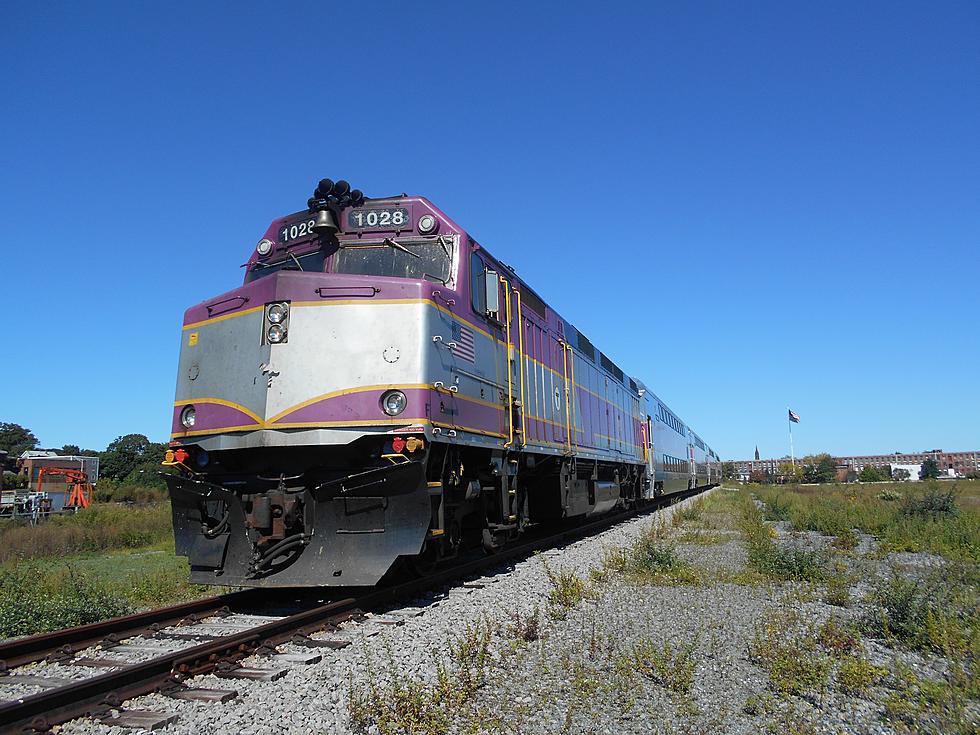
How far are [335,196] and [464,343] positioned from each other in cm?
239

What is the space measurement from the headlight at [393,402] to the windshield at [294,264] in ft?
7.21

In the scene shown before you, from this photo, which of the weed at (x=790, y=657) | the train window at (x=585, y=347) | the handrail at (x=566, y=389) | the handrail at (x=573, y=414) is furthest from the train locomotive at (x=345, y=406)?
the train window at (x=585, y=347)

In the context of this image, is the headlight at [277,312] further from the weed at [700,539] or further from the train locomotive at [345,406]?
the weed at [700,539]

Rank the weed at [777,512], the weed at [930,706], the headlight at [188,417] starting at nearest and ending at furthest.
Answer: the weed at [930,706] → the headlight at [188,417] → the weed at [777,512]

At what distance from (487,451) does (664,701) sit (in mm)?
4458

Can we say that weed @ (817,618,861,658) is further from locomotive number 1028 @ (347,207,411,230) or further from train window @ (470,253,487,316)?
locomotive number 1028 @ (347,207,411,230)

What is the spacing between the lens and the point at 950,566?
8328mm

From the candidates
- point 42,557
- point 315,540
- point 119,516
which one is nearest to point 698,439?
point 119,516

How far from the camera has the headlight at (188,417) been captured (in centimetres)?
716

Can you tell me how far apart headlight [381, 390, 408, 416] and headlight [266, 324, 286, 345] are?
1.27 m

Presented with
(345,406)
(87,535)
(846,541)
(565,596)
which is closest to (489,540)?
(565,596)

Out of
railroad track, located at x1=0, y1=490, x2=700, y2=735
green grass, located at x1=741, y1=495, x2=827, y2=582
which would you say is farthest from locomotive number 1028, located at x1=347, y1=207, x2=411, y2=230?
green grass, located at x1=741, y1=495, x2=827, y2=582

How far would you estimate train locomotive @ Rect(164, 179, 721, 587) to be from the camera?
6281mm

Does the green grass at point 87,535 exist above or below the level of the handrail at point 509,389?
below
